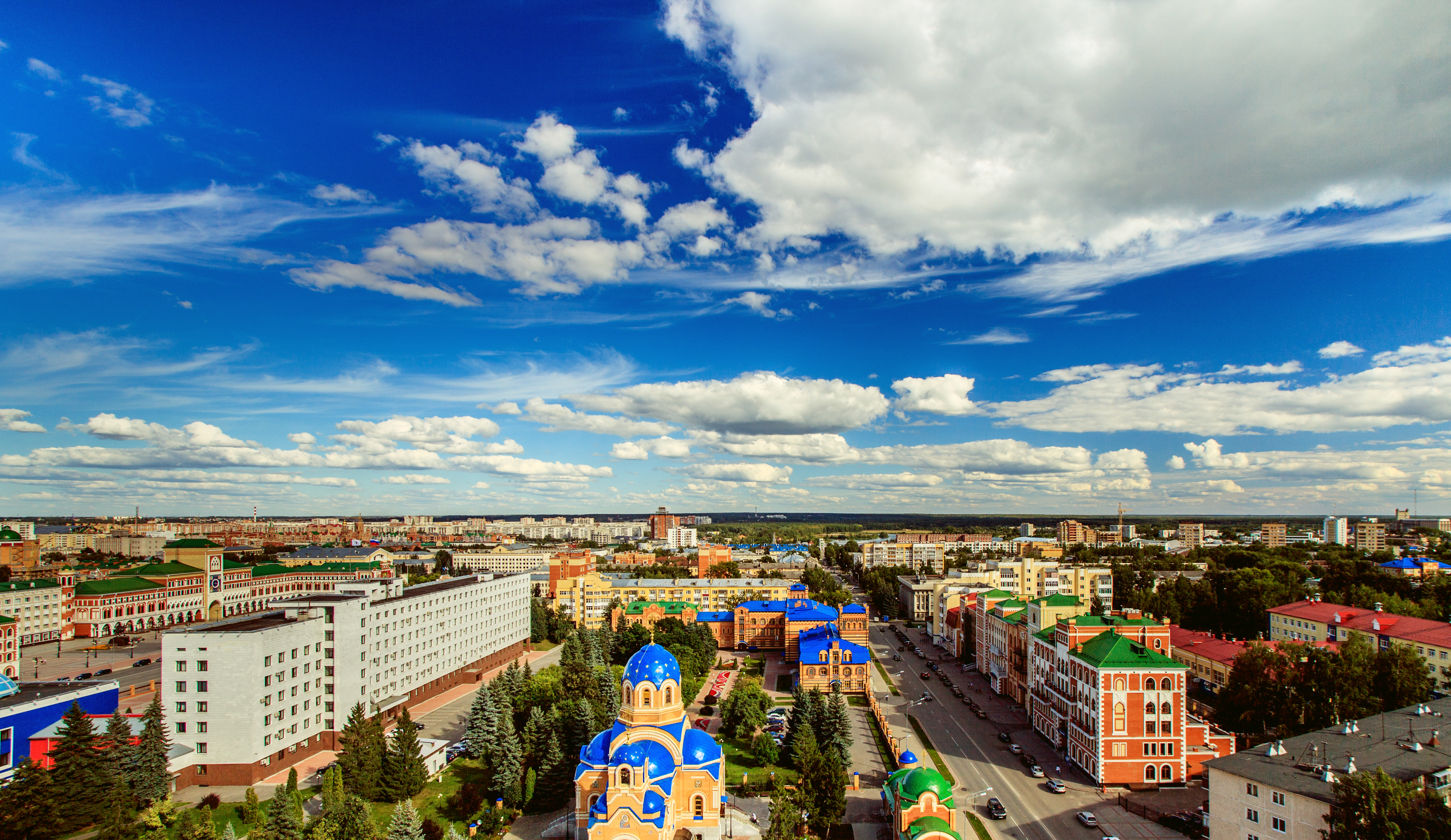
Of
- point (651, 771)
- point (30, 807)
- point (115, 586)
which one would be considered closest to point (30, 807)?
point (30, 807)

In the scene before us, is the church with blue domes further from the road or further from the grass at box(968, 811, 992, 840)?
the road

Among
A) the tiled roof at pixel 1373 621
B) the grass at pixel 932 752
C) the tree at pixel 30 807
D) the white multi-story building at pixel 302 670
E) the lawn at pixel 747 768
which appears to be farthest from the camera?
the tiled roof at pixel 1373 621

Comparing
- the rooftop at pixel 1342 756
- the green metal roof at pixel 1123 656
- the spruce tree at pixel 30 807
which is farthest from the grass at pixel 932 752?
the spruce tree at pixel 30 807

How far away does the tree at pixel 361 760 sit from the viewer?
40.4 m

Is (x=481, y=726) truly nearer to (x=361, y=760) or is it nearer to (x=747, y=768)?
(x=361, y=760)

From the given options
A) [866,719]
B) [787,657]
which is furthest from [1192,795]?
[787,657]

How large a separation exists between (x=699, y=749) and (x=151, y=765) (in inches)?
1181

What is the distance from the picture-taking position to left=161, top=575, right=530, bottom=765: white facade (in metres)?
44.0

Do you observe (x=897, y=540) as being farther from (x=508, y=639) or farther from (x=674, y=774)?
(x=674, y=774)

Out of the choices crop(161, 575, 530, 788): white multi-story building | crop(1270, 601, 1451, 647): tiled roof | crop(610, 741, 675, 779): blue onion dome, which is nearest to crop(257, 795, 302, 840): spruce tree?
crop(610, 741, 675, 779): blue onion dome

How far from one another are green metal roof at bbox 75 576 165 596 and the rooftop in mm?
124980

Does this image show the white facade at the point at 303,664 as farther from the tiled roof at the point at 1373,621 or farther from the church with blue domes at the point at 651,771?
the tiled roof at the point at 1373,621

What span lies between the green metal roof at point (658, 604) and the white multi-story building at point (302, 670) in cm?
2390

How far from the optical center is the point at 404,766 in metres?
42.0
